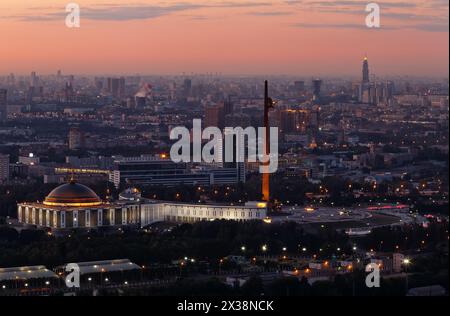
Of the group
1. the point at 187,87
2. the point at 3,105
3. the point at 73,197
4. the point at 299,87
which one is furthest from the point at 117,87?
the point at 73,197

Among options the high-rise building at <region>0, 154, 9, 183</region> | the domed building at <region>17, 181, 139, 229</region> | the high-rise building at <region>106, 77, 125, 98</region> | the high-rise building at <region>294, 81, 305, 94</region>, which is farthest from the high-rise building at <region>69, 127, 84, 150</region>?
the high-rise building at <region>106, 77, 125, 98</region>

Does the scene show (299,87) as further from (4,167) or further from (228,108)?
(4,167)

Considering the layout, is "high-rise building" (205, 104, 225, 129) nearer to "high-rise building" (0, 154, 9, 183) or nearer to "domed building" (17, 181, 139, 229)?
"high-rise building" (0, 154, 9, 183)

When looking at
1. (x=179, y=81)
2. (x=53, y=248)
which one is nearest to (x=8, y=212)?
(x=53, y=248)

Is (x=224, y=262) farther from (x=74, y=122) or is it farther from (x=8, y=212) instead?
(x=74, y=122)

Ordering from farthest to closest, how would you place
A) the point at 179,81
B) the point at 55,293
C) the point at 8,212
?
the point at 179,81
the point at 8,212
the point at 55,293

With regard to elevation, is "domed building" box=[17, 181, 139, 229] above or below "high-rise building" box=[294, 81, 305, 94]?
below

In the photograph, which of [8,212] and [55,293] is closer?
[55,293]

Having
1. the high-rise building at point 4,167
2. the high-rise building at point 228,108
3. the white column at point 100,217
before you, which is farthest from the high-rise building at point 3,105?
the white column at point 100,217
